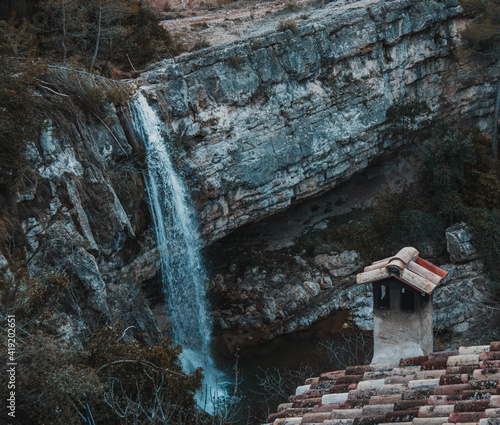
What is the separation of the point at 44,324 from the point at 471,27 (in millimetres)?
20519

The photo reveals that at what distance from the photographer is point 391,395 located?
768cm

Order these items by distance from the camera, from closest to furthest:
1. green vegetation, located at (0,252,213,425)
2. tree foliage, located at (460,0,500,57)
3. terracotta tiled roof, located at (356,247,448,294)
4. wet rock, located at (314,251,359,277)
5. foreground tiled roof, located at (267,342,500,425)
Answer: foreground tiled roof, located at (267,342,500,425)
terracotta tiled roof, located at (356,247,448,294)
green vegetation, located at (0,252,213,425)
wet rock, located at (314,251,359,277)
tree foliage, located at (460,0,500,57)

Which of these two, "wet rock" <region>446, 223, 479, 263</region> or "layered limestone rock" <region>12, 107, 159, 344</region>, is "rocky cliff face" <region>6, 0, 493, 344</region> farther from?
"wet rock" <region>446, 223, 479, 263</region>

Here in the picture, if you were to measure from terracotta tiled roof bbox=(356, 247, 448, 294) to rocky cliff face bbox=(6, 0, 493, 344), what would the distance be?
275 inches

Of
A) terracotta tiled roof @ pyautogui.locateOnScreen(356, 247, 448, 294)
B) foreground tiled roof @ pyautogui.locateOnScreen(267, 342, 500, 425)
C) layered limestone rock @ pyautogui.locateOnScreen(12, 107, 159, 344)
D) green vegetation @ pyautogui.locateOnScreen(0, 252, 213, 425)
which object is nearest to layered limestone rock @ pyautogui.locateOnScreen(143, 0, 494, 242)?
layered limestone rock @ pyautogui.locateOnScreen(12, 107, 159, 344)

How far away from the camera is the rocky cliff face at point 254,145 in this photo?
14.4 m

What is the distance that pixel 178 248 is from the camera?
18.8 metres

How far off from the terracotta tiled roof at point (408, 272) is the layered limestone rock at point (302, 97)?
10162mm

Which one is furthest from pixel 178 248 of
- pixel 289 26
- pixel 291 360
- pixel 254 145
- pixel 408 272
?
pixel 408 272

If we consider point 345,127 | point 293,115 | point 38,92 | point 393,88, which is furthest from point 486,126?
point 38,92

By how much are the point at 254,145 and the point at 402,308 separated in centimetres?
1176

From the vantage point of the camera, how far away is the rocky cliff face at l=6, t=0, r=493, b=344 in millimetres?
14414

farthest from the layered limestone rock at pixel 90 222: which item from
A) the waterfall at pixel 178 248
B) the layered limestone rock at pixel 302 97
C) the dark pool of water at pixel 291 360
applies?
the dark pool of water at pixel 291 360

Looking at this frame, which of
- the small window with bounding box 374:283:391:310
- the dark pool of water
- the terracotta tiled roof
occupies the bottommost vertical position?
the dark pool of water
